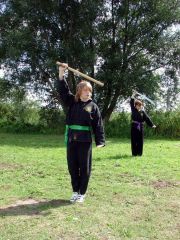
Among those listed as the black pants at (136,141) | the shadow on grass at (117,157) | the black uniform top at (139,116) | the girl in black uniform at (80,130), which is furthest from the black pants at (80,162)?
the black uniform top at (139,116)

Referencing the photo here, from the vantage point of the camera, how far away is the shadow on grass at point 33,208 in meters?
7.09

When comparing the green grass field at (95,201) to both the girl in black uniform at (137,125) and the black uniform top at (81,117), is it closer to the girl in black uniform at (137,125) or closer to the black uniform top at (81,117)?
the girl in black uniform at (137,125)

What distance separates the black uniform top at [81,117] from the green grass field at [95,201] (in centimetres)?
111

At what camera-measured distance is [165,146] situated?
17.7m

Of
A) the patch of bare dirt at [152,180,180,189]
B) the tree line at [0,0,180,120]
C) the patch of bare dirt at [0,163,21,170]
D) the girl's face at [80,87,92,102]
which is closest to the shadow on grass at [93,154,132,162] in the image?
the patch of bare dirt at [0,163,21,170]

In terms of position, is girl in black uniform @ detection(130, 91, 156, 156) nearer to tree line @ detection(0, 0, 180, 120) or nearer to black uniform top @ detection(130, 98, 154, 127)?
black uniform top @ detection(130, 98, 154, 127)

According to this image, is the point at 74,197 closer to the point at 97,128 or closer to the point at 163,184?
the point at 97,128

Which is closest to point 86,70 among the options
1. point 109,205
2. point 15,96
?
point 15,96

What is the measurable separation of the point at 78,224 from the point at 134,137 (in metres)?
7.79

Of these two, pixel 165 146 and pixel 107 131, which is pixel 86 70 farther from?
pixel 165 146

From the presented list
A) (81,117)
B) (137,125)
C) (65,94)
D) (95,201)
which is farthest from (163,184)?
(137,125)

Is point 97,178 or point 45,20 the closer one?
point 97,178

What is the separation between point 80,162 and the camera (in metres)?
7.86

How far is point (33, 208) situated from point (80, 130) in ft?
4.92
